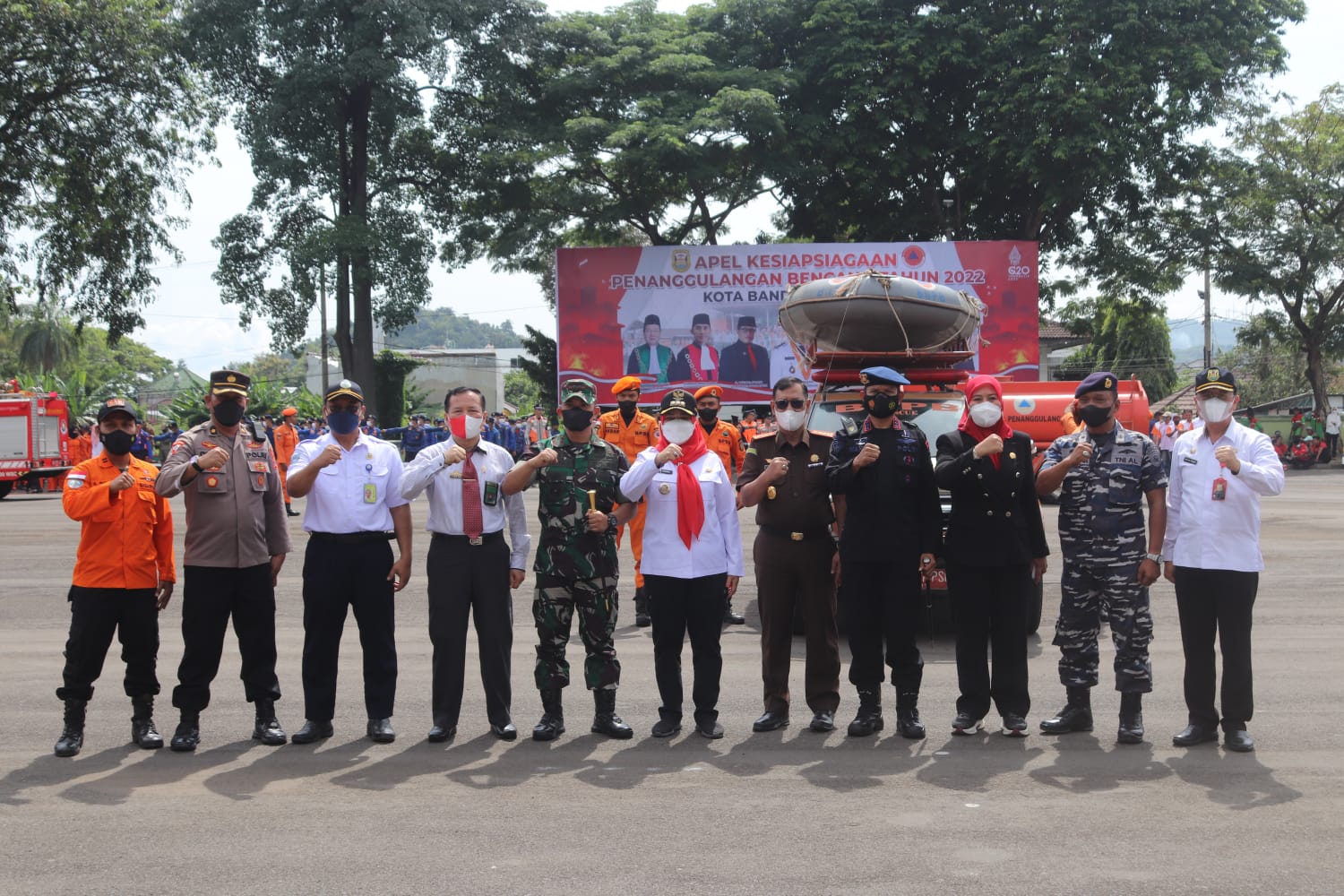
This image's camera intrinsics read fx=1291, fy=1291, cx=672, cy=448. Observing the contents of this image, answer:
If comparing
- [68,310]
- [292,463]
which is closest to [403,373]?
[68,310]

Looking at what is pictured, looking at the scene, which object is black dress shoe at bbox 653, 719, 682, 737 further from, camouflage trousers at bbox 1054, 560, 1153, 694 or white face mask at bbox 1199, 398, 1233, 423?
white face mask at bbox 1199, 398, 1233, 423

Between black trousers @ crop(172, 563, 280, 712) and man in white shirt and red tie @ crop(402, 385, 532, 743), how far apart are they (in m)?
0.90

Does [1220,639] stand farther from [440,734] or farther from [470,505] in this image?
[440,734]

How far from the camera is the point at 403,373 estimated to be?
52469 millimetres

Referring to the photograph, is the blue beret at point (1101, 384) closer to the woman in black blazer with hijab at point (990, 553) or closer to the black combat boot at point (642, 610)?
the woman in black blazer with hijab at point (990, 553)

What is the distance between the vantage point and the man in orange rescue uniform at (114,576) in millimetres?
6883

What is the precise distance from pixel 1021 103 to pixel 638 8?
38.2 ft

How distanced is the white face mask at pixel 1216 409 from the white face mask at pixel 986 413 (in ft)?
3.51

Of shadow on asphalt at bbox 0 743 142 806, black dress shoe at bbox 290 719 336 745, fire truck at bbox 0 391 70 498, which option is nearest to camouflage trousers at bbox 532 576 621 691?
black dress shoe at bbox 290 719 336 745

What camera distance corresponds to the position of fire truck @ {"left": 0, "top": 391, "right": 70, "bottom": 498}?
31.1 m

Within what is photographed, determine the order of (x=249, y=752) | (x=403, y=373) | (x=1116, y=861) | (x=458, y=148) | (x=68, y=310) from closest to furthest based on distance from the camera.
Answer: (x=1116, y=861) < (x=249, y=752) < (x=68, y=310) < (x=458, y=148) < (x=403, y=373)

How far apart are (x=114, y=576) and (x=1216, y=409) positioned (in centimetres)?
594

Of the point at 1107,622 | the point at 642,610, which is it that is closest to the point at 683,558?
the point at 1107,622

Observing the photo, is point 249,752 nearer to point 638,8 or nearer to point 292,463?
point 292,463
